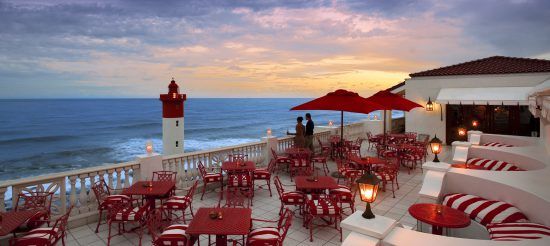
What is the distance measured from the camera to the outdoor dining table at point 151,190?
5.95 metres

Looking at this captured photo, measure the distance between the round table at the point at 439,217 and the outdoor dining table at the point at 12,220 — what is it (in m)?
6.08

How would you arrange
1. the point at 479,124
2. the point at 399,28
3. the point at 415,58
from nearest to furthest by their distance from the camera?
the point at 399,28 < the point at 479,124 < the point at 415,58

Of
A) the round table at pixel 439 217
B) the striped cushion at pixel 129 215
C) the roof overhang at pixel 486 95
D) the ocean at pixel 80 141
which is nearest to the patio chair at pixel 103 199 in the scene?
the striped cushion at pixel 129 215

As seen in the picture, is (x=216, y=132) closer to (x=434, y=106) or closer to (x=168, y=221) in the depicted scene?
(x=434, y=106)

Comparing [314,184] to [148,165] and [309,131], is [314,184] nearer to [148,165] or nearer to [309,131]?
[148,165]

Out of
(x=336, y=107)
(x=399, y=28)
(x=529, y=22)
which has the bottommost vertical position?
(x=336, y=107)

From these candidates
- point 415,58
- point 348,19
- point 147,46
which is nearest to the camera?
point 348,19

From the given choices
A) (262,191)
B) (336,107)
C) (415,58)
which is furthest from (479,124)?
(262,191)

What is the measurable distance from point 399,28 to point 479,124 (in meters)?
6.62

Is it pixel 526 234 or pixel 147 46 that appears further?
pixel 147 46

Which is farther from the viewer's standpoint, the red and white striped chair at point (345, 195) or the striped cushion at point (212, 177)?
the striped cushion at point (212, 177)

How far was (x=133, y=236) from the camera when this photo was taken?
18.7ft

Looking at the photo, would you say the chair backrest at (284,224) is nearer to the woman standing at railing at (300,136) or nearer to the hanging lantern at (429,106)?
the woman standing at railing at (300,136)

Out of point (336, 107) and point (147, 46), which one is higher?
point (147, 46)
